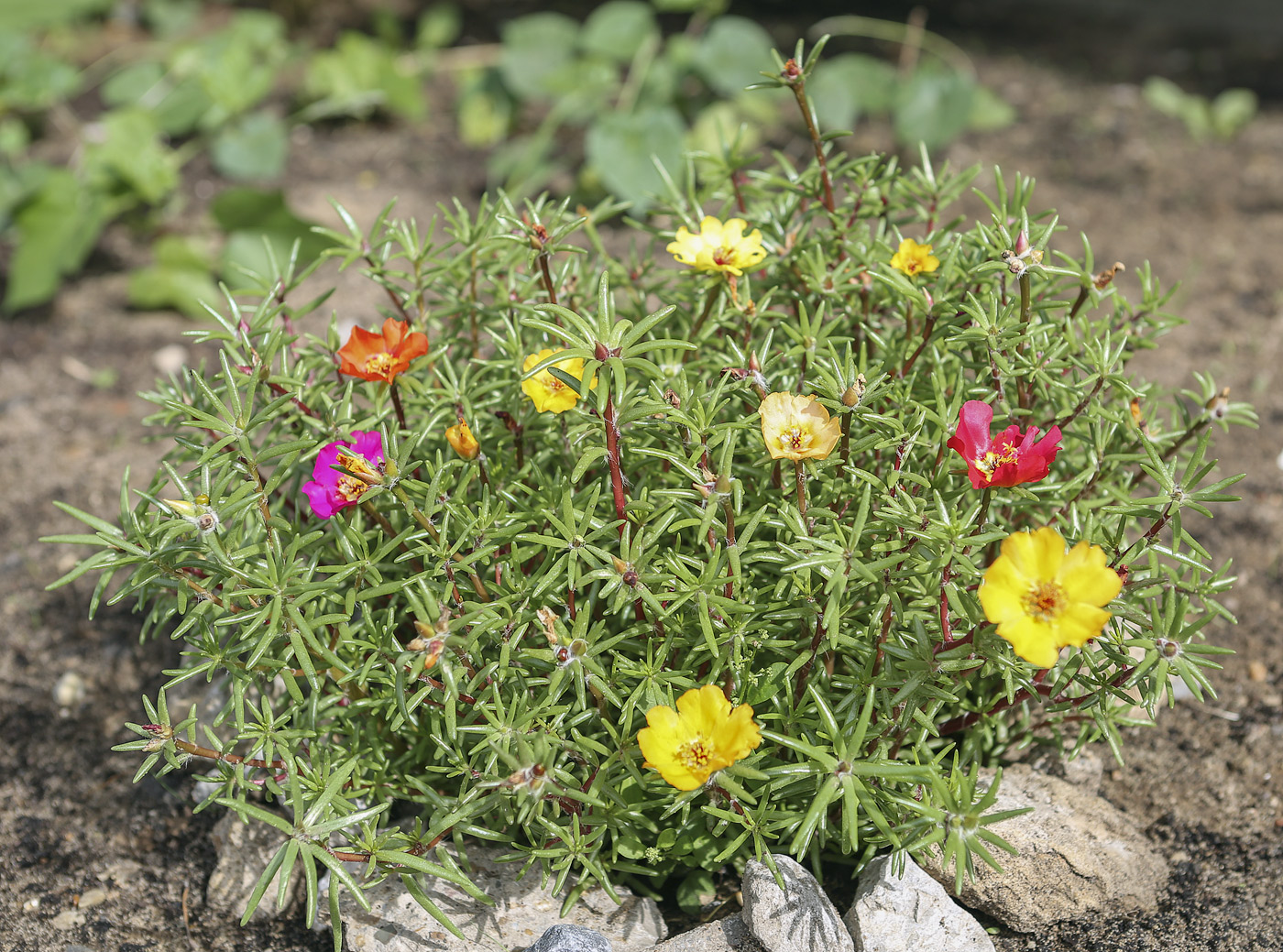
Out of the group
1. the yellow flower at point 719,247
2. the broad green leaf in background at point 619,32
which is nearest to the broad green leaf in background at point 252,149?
the broad green leaf in background at point 619,32

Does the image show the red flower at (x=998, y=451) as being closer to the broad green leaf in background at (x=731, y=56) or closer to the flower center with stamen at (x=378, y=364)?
the flower center with stamen at (x=378, y=364)

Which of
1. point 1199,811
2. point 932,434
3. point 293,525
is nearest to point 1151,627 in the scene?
point 932,434

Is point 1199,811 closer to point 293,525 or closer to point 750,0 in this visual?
point 293,525

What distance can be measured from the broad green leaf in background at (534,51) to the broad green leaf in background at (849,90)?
4.12 feet

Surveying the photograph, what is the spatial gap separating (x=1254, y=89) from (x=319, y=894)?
5361mm

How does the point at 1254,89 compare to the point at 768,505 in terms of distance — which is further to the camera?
the point at 1254,89

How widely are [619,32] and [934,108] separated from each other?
4.99 feet

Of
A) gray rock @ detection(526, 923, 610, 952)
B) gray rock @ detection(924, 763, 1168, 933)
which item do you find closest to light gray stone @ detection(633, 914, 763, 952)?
gray rock @ detection(526, 923, 610, 952)

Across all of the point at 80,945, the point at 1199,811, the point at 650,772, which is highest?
the point at 650,772

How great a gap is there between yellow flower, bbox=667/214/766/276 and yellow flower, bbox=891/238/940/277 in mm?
261

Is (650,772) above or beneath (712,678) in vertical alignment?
beneath

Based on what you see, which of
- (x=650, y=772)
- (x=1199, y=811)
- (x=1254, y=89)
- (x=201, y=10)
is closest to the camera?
(x=650, y=772)

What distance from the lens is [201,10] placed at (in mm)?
6176

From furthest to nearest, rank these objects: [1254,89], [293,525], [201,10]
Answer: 1. [201,10]
2. [1254,89]
3. [293,525]
